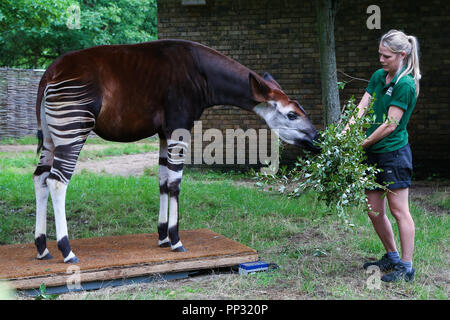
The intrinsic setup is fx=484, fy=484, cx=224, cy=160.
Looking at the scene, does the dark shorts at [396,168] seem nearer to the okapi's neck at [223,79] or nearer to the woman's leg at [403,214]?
the woman's leg at [403,214]

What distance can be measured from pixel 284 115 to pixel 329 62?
323 centimetres

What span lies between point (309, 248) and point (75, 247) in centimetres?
231

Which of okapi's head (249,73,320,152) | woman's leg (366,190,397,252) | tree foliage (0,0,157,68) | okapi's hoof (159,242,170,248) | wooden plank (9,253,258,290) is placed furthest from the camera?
tree foliage (0,0,157,68)

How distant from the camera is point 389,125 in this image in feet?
12.2

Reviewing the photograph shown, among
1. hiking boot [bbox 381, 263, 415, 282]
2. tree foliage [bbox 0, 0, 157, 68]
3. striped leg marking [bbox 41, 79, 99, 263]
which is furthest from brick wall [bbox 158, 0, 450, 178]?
tree foliage [bbox 0, 0, 157, 68]

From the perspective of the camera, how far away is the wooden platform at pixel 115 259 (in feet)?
11.9

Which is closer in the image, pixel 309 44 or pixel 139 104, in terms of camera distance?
pixel 139 104

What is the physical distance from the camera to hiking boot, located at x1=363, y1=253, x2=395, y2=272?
4.18 meters

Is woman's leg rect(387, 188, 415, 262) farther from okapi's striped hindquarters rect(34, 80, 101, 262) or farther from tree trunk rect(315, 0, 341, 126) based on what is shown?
tree trunk rect(315, 0, 341, 126)

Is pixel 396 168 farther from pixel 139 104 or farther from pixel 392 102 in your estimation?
pixel 139 104

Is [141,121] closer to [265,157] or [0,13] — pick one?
[0,13]

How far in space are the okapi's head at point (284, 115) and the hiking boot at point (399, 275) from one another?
3.96 ft


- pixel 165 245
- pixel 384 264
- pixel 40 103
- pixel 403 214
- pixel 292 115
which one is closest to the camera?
pixel 403 214

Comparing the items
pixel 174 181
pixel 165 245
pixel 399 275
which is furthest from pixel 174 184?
pixel 399 275
